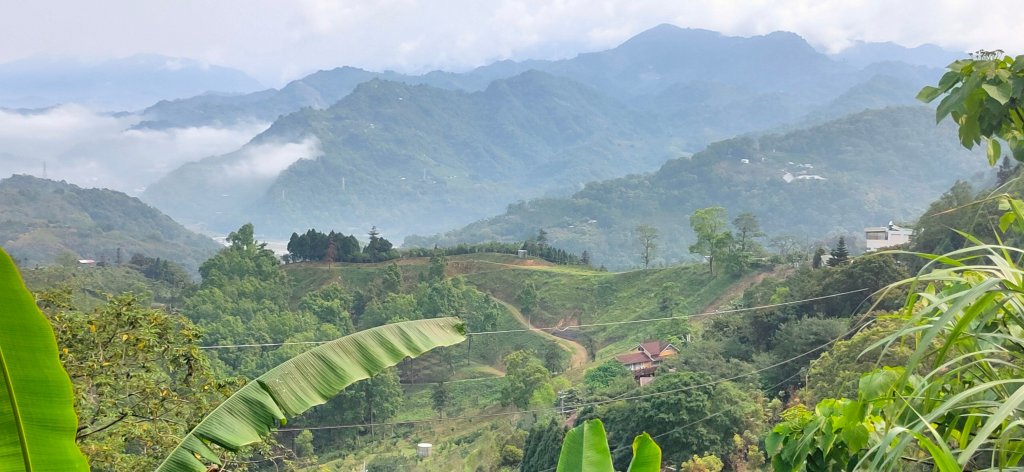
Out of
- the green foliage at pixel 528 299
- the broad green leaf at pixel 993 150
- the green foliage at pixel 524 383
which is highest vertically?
the broad green leaf at pixel 993 150

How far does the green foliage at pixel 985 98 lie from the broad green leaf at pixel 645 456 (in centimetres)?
121

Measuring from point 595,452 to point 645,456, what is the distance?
172 millimetres

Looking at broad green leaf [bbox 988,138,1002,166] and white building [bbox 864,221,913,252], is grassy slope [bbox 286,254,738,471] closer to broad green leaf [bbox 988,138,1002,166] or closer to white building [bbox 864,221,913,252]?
white building [bbox 864,221,913,252]

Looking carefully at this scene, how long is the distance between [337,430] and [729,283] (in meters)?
19.1

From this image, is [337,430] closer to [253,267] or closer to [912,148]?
[253,267]

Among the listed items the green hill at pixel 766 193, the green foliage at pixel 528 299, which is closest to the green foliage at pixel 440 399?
the green foliage at pixel 528 299

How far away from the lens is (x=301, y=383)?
306cm

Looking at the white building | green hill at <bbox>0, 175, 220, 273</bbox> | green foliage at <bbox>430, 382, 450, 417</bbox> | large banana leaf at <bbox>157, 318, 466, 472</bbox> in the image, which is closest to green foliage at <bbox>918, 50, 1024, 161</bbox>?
large banana leaf at <bbox>157, 318, 466, 472</bbox>

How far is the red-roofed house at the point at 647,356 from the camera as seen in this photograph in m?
27.6

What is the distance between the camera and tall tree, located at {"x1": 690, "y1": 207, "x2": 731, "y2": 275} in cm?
3922

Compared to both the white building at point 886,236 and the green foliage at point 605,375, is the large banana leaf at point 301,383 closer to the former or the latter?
the green foliage at point 605,375

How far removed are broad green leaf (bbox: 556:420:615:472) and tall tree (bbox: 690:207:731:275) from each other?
1464 inches

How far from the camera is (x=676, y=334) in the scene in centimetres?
3225

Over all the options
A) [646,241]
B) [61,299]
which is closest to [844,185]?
[646,241]
